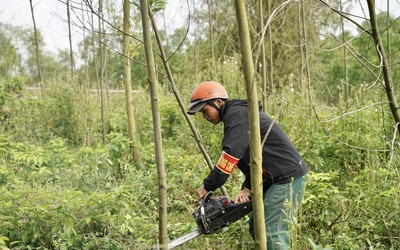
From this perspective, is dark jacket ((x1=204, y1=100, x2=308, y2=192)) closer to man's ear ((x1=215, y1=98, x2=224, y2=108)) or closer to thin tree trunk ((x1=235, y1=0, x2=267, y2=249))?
man's ear ((x1=215, y1=98, x2=224, y2=108))

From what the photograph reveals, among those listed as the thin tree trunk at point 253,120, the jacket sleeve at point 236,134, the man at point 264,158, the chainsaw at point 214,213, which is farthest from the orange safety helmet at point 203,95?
the thin tree trunk at point 253,120

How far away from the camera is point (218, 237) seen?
461cm

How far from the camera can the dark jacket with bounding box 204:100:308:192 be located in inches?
142

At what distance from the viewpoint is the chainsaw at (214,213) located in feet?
12.2

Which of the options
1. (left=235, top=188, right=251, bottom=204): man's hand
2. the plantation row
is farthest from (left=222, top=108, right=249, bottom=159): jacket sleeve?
(left=235, top=188, right=251, bottom=204): man's hand

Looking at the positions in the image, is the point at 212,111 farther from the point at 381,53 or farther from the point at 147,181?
the point at 147,181

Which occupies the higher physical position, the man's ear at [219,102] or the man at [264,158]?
the man's ear at [219,102]

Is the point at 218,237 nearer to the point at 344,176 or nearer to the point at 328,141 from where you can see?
the point at 344,176

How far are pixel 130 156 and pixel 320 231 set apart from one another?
3.37 meters

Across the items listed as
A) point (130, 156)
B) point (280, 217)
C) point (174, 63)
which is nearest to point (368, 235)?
point (280, 217)

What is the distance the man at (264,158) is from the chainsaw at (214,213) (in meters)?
0.11

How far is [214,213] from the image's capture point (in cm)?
374

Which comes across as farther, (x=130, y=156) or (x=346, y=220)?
(x=130, y=156)

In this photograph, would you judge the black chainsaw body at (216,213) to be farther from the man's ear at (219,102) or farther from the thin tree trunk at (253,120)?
the thin tree trunk at (253,120)
